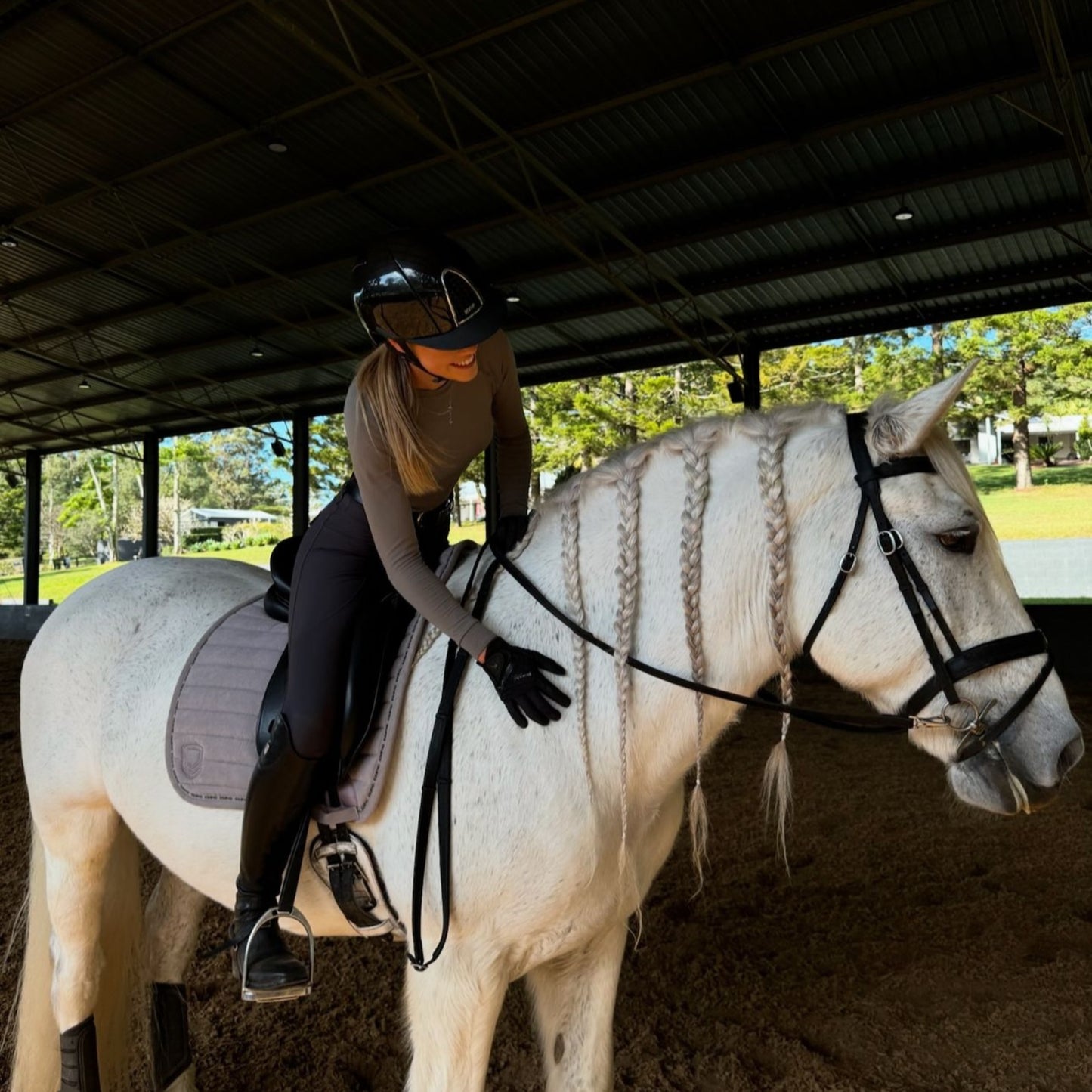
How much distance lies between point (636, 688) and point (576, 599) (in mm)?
218

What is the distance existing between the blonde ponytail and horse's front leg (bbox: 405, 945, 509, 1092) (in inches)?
37.5

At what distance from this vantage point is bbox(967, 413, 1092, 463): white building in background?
864 inches

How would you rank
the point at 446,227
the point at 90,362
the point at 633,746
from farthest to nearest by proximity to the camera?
the point at 90,362
the point at 446,227
the point at 633,746

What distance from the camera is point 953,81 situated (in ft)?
20.6

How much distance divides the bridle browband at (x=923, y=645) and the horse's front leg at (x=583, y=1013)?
2.53ft

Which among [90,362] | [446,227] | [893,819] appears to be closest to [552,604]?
[893,819]

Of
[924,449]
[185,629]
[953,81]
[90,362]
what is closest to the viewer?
[924,449]

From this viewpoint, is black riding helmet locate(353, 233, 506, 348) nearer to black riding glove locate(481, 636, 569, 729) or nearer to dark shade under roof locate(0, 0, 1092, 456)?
black riding glove locate(481, 636, 569, 729)

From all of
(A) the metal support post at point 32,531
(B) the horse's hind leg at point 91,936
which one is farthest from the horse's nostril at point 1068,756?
(A) the metal support post at point 32,531

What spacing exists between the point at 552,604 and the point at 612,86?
6293 millimetres

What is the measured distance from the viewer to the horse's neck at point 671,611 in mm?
1493

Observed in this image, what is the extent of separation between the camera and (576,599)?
1619 mm

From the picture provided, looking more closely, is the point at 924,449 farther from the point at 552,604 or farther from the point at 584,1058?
the point at 584,1058

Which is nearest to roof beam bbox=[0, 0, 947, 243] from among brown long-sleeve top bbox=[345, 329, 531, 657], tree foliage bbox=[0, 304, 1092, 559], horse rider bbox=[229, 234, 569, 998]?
brown long-sleeve top bbox=[345, 329, 531, 657]
